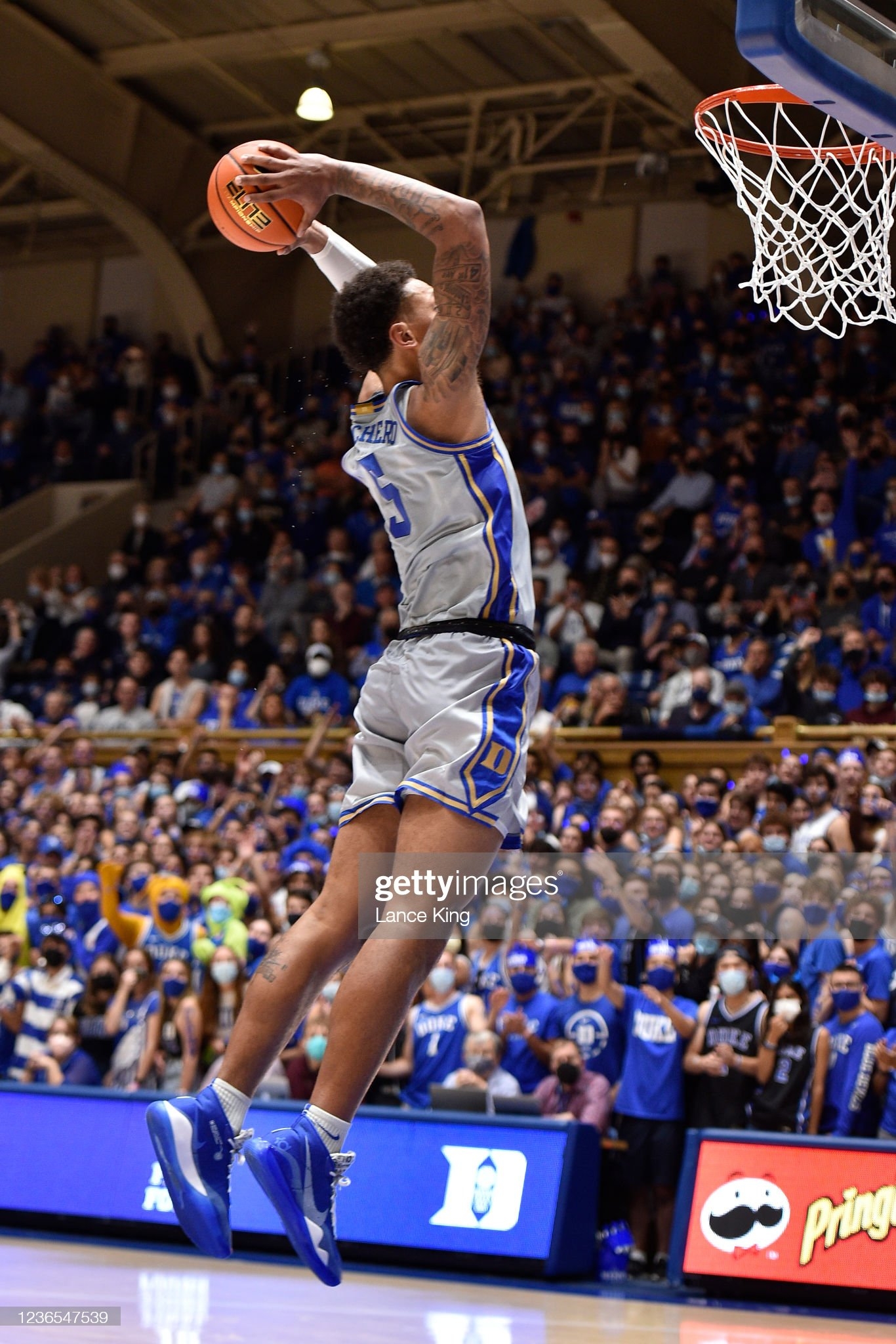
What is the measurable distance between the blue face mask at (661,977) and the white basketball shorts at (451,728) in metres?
5.46

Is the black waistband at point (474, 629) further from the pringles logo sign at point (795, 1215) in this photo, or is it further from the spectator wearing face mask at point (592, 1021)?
the spectator wearing face mask at point (592, 1021)

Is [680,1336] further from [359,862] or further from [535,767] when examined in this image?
[535,767]

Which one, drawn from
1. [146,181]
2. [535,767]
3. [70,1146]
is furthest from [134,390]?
[70,1146]

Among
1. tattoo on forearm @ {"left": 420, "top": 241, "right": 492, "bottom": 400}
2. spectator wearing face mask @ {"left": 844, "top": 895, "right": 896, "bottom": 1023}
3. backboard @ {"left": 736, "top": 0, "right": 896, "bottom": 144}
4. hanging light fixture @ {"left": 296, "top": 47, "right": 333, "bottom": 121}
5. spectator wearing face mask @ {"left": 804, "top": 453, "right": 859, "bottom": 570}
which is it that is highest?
hanging light fixture @ {"left": 296, "top": 47, "right": 333, "bottom": 121}

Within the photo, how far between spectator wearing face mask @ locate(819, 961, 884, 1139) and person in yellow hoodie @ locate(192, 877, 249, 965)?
12.8ft

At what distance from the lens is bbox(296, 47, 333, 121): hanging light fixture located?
1519 cm

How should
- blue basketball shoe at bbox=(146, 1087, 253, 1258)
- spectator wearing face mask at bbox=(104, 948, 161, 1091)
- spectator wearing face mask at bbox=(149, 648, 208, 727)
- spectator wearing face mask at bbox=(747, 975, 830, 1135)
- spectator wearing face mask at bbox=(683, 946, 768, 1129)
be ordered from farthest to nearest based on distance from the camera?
spectator wearing face mask at bbox=(149, 648, 208, 727) < spectator wearing face mask at bbox=(104, 948, 161, 1091) < spectator wearing face mask at bbox=(683, 946, 768, 1129) < spectator wearing face mask at bbox=(747, 975, 830, 1135) < blue basketball shoe at bbox=(146, 1087, 253, 1258)

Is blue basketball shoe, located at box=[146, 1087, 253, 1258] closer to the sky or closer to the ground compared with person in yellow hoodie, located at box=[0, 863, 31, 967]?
closer to the sky

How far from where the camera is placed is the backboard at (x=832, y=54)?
456 centimetres

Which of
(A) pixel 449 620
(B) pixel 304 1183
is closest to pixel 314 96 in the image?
(A) pixel 449 620

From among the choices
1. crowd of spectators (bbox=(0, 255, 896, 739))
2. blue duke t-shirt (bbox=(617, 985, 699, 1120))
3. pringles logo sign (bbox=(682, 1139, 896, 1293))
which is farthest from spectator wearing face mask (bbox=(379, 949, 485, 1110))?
crowd of spectators (bbox=(0, 255, 896, 739))

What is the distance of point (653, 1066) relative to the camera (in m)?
9.31

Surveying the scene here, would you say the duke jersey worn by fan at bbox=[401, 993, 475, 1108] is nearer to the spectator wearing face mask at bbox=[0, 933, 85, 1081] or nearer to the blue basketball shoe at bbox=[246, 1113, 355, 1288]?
the spectator wearing face mask at bbox=[0, 933, 85, 1081]

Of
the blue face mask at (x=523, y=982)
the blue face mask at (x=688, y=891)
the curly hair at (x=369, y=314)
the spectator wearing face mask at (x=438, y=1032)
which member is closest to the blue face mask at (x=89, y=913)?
the spectator wearing face mask at (x=438, y=1032)
